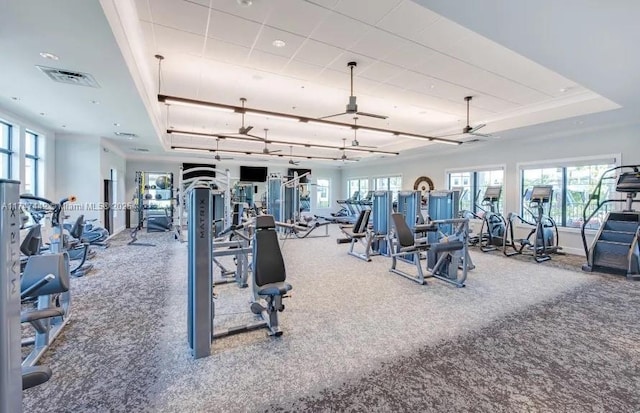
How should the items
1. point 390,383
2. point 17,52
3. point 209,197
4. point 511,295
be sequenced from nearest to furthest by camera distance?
point 390,383
point 209,197
point 17,52
point 511,295

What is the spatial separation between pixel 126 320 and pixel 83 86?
10.5ft

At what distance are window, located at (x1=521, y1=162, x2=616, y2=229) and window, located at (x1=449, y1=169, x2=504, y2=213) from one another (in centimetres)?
107

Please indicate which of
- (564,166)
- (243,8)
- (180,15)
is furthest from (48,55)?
(564,166)

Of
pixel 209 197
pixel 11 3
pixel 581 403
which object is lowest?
pixel 581 403

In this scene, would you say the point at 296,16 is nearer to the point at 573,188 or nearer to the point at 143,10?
the point at 143,10

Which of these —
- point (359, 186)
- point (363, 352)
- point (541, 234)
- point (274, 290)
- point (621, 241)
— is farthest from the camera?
point (359, 186)

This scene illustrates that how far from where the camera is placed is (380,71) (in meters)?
4.57

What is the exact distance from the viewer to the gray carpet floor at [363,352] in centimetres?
198

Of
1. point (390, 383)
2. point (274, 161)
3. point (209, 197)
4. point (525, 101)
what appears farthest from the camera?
point (274, 161)

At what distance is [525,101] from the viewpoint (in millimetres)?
5891

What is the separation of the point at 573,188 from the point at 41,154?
1239 centimetres

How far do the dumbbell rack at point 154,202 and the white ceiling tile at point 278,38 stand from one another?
7.26 meters

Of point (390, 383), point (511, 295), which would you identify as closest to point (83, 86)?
point (390, 383)

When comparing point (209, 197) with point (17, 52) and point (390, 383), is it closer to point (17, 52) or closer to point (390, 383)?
point (390, 383)
